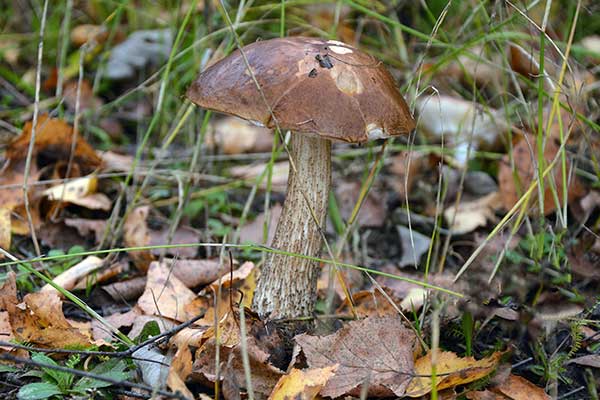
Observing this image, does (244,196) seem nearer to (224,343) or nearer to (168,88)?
(168,88)

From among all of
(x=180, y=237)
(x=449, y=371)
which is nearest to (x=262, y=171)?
(x=180, y=237)

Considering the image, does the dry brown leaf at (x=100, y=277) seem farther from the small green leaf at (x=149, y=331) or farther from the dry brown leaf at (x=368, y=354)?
the dry brown leaf at (x=368, y=354)

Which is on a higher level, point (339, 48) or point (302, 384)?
point (339, 48)

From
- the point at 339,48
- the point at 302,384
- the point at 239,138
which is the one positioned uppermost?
the point at 339,48

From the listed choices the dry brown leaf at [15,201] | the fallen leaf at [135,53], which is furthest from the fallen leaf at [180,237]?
the fallen leaf at [135,53]

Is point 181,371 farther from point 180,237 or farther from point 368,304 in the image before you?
point 180,237
